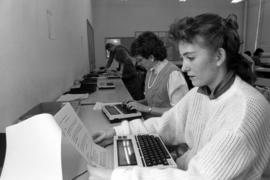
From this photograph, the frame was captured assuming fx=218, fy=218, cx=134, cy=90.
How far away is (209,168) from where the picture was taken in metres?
0.57

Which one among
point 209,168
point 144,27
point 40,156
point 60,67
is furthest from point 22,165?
point 144,27

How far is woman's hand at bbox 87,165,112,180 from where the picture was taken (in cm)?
65

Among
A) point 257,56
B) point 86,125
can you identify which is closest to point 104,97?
point 86,125

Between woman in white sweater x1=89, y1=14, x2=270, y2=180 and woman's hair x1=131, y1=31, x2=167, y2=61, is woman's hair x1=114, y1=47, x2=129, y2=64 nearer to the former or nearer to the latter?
woman's hair x1=131, y1=31, x2=167, y2=61

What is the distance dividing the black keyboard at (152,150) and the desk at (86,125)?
14 centimetres

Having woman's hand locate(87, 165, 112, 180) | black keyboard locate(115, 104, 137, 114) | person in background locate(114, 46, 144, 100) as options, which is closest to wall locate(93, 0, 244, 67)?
person in background locate(114, 46, 144, 100)

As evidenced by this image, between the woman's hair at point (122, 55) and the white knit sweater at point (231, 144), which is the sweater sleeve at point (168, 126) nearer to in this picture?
the white knit sweater at point (231, 144)

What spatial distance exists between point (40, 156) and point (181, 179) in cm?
38

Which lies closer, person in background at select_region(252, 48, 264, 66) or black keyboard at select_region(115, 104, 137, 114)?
black keyboard at select_region(115, 104, 137, 114)

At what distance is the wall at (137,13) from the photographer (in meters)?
7.21

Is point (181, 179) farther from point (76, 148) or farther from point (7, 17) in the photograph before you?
point (7, 17)

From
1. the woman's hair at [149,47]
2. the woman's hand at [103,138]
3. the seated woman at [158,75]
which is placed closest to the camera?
the woman's hand at [103,138]

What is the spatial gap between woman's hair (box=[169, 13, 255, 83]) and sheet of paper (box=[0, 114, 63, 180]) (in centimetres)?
54

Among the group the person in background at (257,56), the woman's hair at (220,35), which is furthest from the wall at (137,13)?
the woman's hair at (220,35)
